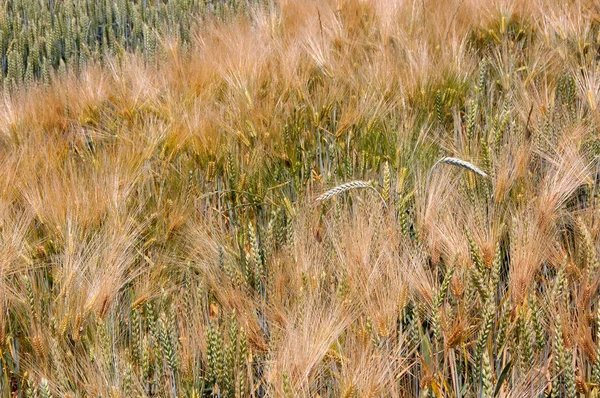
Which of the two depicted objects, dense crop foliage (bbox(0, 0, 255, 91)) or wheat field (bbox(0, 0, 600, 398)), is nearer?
wheat field (bbox(0, 0, 600, 398))

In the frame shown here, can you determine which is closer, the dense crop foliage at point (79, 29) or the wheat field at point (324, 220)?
the wheat field at point (324, 220)

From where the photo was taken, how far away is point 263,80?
2982 mm

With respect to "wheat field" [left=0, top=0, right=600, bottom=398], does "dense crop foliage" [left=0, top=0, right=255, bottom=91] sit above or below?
below

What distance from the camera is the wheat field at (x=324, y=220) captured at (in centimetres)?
148

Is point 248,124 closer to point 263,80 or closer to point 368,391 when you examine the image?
point 263,80

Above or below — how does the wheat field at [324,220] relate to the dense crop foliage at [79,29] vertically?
above

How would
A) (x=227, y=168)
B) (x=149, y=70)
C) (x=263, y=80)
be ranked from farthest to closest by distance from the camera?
(x=149, y=70) < (x=263, y=80) < (x=227, y=168)

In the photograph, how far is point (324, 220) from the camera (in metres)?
A: 2.04

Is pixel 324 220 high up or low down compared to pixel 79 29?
up

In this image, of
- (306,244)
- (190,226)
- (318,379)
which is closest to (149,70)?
(190,226)

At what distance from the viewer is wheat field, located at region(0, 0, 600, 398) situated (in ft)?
4.86

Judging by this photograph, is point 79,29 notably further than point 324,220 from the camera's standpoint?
Yes

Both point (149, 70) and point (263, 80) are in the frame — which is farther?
point (149, 70)

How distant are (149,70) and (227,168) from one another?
5.04 ft
